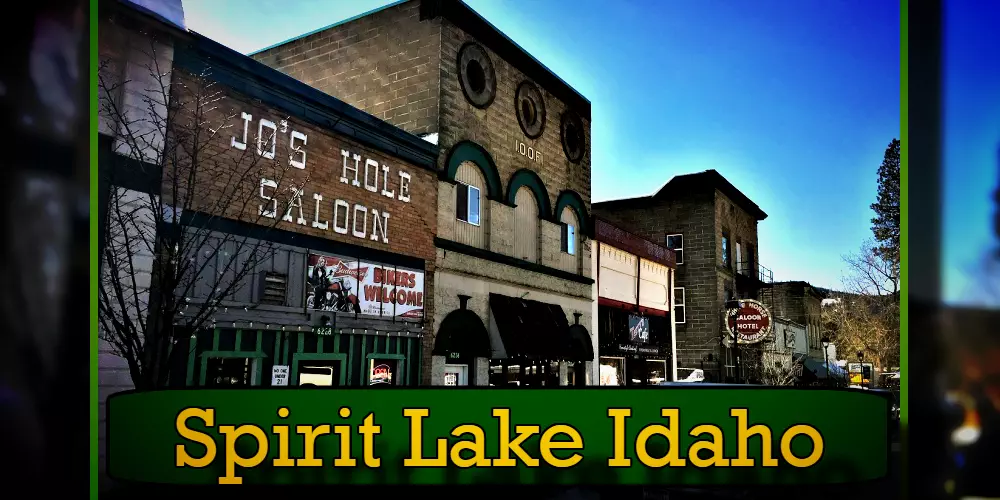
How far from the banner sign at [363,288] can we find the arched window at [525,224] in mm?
1096

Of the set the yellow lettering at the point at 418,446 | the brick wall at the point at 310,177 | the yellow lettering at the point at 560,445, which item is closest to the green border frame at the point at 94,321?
the brick wall at the point at 310,177

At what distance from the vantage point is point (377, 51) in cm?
610

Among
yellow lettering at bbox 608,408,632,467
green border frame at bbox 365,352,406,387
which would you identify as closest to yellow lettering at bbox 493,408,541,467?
yellow lettering at bbox 608,408,632,467

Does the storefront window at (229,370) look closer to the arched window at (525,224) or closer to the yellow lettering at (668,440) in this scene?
the arched window at (525,224)

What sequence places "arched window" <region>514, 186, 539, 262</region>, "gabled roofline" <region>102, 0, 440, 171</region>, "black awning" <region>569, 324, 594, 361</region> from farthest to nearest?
"arched window" <region>514, 186, 539, 262</region> < "black awning" <region>569, 324, 594, 361</region> < "gabled roofline" <region>102, 0, 440, 171</region>

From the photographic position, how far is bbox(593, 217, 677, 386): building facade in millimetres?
5789

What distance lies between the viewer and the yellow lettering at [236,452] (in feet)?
13.8

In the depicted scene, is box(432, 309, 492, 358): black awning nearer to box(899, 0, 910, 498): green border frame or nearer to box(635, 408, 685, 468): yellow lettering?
box(635, 408, 685, 468): yellow lettering

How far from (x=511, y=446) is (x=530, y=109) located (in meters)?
3.03

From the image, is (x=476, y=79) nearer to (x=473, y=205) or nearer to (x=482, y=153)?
(x=482, y=153)

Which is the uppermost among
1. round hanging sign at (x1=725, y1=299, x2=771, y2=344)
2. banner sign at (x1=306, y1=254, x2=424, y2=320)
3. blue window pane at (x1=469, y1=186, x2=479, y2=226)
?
blue window pane at (x1=469, y1=186, x2=479, y2=226)

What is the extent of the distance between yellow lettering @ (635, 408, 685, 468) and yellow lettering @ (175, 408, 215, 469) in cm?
274

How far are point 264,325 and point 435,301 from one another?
1.50 meters

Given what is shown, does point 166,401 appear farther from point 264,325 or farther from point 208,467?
point 264,325
